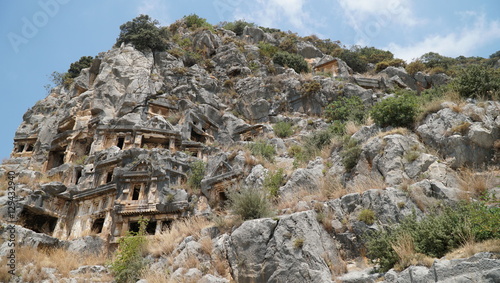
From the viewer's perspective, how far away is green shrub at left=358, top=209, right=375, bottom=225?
31.3 feet

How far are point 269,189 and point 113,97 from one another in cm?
2828

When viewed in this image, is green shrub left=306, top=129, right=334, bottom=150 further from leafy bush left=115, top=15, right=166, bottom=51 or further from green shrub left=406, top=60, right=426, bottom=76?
leafy bush left=115, top=15, right=166, bottom=51

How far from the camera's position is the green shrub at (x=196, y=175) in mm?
24334

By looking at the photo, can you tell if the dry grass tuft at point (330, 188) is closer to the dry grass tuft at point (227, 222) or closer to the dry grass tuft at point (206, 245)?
the dry grass tuft at point (227, 222)

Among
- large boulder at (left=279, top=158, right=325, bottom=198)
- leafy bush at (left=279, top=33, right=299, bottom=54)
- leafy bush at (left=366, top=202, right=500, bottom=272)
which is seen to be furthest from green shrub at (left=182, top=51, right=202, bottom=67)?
leafy bush at (left=366, top=202, right=500, bottom=272)

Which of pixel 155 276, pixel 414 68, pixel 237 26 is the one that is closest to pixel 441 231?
pixel 155 276

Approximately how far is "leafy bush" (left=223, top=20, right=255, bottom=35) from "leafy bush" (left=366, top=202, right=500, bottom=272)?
176 ft

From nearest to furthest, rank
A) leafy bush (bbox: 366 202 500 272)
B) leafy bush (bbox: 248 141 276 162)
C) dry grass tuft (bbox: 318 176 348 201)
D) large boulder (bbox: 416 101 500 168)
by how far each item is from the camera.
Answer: leafy bush (bbox: 366 202 500 272) < large boulder (bbox: 416 101 500 168) < dry grass tuft (bbox: 318 176 348 201) < leafy bush (bbox: 248 141 276 162)

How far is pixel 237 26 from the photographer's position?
58.4 metres

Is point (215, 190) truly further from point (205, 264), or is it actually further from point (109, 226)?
point (205, 264)

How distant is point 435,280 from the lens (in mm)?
6383

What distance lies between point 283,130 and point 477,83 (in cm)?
1855

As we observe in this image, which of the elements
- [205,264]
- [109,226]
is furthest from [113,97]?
[205,264]

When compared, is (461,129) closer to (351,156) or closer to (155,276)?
(351,156)
